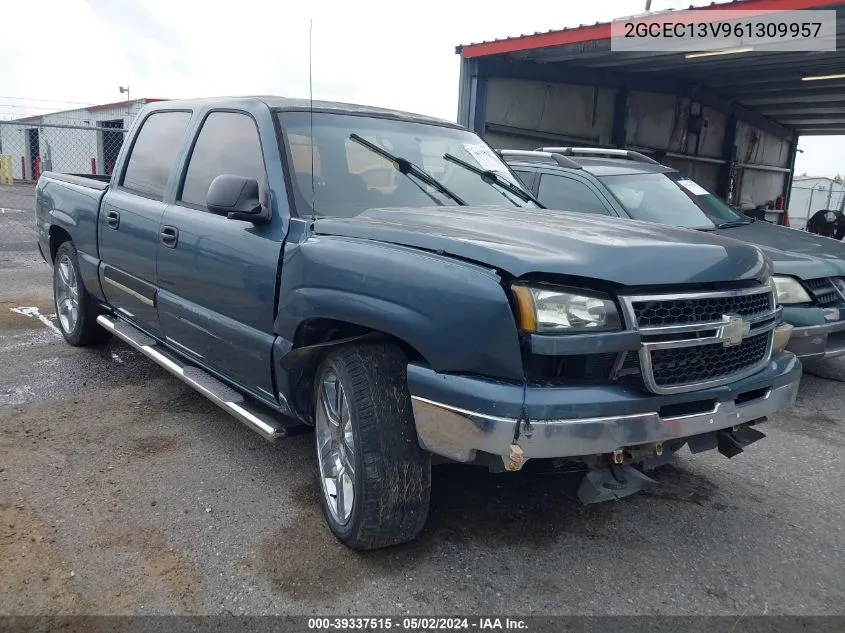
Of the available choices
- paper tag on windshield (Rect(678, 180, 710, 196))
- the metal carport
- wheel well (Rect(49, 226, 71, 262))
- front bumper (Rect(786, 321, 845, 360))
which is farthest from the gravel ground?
the metal carport

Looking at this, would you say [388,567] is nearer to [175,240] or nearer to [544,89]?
[175,240]

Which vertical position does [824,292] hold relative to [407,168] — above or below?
below

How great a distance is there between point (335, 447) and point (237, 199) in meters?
1.15

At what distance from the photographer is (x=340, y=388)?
2.81m

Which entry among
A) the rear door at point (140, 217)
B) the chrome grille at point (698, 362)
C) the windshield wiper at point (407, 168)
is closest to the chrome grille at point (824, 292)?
the chrome grille at point (698, 362)

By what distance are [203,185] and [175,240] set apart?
Result: 339 mm

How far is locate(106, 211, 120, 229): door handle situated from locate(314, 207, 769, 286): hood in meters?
2.09

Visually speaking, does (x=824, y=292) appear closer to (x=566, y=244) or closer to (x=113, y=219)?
(x=566, y=244)

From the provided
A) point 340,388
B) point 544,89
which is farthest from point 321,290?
point 544,89

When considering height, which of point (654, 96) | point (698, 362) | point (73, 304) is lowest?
point (73, 304)

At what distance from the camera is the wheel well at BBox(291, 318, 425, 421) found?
8.83ft

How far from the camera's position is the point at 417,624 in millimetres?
2385

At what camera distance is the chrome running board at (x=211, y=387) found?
3.12 metres

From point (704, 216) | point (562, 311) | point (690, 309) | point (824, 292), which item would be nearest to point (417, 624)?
point (562, 311)
